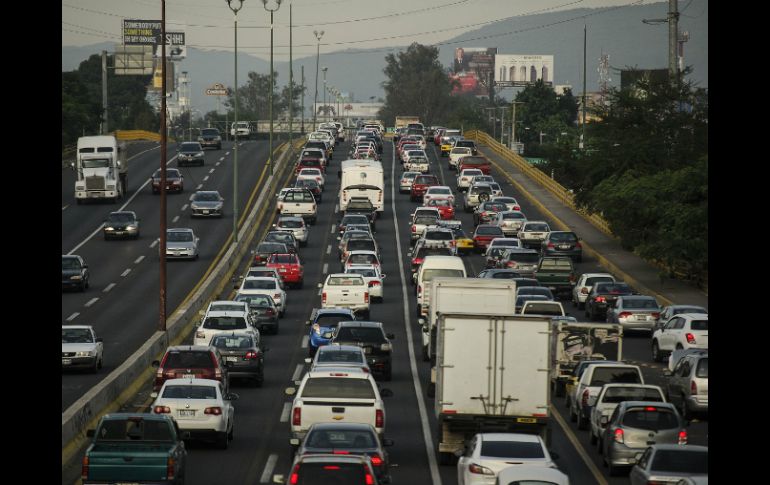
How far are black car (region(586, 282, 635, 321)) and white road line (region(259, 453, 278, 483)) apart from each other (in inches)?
963

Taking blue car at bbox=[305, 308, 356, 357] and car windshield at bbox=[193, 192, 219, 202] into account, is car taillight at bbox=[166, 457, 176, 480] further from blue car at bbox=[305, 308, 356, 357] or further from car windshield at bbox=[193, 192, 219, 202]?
car windshield at bbox=[193, 192, 219, 202]

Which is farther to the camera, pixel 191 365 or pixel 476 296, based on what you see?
pixel 476 296

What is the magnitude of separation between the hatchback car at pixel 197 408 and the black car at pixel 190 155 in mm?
77811

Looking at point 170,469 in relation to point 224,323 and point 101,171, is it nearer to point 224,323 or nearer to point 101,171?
point 224,323

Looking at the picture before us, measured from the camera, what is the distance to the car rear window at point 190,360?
34.7 metres

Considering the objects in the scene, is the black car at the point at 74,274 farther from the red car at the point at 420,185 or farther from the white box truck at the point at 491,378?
the red car at the point at 420,185

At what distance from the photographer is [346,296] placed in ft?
168

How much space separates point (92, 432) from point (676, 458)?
9.64m

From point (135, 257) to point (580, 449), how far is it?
41.5m

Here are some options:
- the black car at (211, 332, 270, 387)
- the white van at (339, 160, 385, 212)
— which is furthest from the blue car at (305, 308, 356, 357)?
the white van at (339, 160, 385, 212)

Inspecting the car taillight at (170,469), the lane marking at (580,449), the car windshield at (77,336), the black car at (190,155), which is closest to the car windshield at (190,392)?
the car taillight at (170,469)

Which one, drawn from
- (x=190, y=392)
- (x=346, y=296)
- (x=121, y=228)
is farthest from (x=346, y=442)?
(x=121, y=228)
